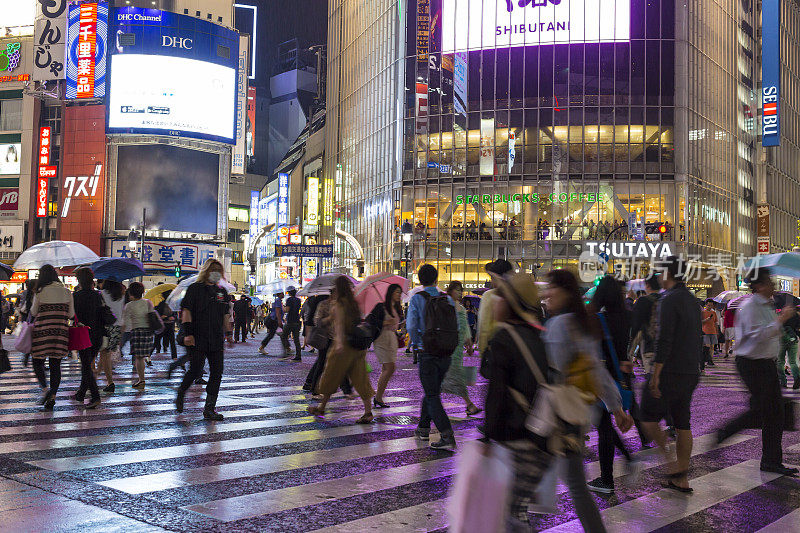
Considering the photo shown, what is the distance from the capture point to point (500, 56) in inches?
2090

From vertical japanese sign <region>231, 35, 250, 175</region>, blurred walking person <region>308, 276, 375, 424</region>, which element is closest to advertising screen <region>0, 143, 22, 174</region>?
vertical japanese sign <region>231, 35, 250, 175</region>

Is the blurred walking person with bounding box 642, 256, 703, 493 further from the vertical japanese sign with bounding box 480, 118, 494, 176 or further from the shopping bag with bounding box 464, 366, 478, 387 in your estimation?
the vertical japanese sign with bounding box 480, 118, 494, 176

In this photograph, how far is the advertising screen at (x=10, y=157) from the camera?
64.8 m

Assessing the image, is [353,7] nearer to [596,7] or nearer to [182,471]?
[596,7]

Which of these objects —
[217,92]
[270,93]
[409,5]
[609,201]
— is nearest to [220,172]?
[217,92]

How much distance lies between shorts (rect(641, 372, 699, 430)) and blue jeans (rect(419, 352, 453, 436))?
7.38 ft

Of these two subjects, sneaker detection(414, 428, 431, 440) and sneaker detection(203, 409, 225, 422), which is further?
sneaker detection(203, 409, 225, 422)

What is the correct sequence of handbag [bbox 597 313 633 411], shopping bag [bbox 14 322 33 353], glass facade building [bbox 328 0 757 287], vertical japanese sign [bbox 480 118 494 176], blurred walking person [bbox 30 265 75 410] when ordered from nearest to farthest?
1. handbag [bbox 597 313 633 411]
2. blurred walking person [bbox 30 265 75 410]
3. shopping bag [bbox 14 322 33 353]
4. glass facade building [bbox 328 0 757 287]
5. vertical japanese sign [bbox 480 118 494 176]

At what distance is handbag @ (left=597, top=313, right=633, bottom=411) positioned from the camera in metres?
6.73

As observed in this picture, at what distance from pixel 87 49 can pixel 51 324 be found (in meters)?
52.4

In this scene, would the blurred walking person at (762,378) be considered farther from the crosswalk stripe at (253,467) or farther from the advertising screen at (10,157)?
the advertising screen at (10,157)

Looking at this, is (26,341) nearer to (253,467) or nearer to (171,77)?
(253,467)

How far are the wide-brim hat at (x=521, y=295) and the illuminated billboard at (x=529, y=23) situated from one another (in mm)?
50114

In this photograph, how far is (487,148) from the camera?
53.0 metres
